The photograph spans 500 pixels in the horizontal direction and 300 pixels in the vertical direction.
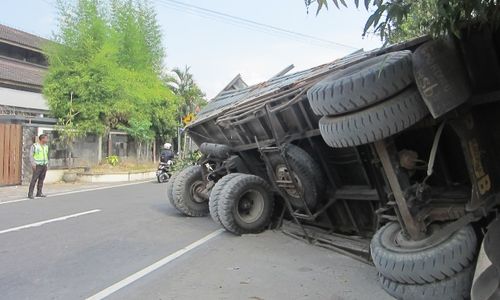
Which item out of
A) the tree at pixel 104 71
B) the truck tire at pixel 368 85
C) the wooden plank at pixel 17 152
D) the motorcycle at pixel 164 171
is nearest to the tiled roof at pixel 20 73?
the tree at pixel 104 71

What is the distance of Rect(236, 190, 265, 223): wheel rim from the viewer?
7887 mm

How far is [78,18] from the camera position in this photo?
22.1m

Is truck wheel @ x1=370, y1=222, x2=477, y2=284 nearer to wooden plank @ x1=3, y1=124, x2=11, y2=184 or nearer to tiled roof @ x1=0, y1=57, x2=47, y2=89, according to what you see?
wooden plank @ x1=3, y1=124, x2=11, y2=184

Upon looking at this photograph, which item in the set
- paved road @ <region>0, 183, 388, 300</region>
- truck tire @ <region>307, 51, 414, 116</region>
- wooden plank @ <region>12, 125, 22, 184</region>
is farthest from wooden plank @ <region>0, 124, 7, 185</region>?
truck tire @ <region>307, 51, 414, 116</region>

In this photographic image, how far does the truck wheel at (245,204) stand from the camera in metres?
7.60

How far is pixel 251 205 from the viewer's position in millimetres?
8008

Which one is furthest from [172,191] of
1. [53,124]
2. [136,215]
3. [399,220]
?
[53,124]

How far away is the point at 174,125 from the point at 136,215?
19.2 meters

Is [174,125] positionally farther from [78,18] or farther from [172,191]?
[172,191]

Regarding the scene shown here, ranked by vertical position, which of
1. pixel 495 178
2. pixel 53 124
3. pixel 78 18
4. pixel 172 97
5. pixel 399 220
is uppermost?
pixel 78 18

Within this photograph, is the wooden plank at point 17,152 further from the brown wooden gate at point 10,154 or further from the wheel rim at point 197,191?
the wheel rim at point 197,191

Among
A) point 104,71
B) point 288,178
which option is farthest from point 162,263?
point 104,71

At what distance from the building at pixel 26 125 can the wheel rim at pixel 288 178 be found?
13.1 metres

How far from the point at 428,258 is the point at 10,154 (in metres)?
16.4
